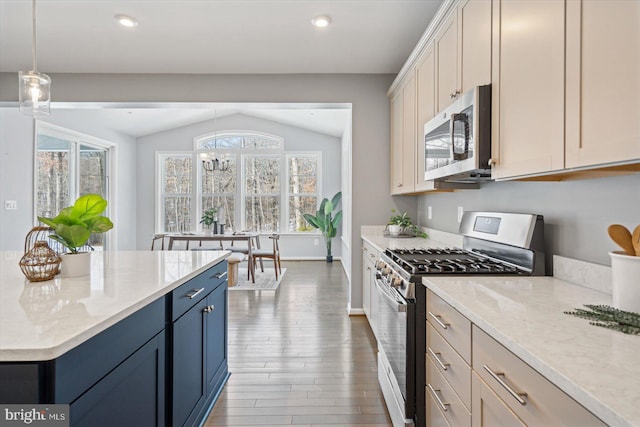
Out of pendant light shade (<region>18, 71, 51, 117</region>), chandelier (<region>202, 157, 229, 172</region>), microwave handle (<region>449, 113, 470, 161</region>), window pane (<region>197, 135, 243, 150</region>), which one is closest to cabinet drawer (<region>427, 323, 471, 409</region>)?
microwave handle (<region>449, 113, 470, 161</region>)

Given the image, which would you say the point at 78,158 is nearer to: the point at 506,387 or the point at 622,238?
the point at 506,387

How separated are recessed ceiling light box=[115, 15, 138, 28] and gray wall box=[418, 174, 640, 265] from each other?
10.2 feet

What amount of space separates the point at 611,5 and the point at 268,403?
8.02ft

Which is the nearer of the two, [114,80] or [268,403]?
[268,403]

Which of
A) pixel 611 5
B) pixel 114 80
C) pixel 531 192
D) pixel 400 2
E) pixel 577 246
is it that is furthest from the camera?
pixel 114 80

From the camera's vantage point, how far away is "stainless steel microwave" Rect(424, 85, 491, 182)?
1.64 m

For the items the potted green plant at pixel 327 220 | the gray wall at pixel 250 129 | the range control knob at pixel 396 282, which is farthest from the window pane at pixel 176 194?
the range control knob at pixel 396 282

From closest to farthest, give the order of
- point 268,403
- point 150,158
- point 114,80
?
point 268,403 < point 114,80 < point 150,158

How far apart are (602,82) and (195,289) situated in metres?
1.84

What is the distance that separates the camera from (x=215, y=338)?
7.22 feet

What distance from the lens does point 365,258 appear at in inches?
144

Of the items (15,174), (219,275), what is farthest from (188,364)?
(15,174)

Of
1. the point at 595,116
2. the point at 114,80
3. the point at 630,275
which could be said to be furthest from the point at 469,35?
the point at 114,80

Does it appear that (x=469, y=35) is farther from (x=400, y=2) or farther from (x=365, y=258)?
(x=365, y=258)
